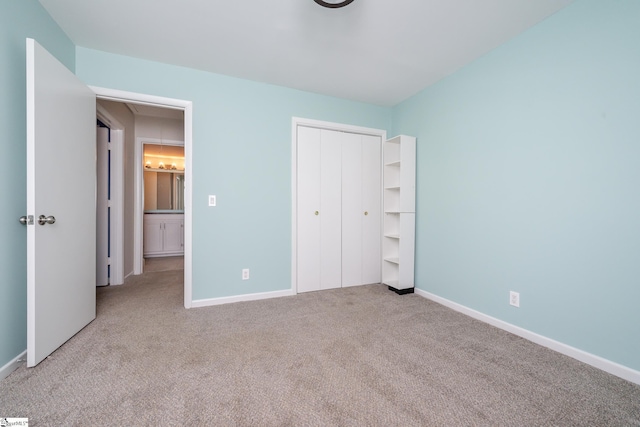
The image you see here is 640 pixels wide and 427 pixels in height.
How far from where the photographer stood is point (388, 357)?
1726mm

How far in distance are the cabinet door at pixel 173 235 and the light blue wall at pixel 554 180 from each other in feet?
17.4

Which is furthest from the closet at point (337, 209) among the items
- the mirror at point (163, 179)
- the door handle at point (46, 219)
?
the mirror at point (163, 179)

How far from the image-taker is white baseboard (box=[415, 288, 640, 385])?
1.52 m

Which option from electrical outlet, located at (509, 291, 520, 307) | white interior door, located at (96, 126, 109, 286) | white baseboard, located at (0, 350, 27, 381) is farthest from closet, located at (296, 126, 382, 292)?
white interior door, located at (96, 126, 109, 286)

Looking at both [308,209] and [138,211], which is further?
[138,211]

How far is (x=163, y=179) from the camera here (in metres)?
6.23

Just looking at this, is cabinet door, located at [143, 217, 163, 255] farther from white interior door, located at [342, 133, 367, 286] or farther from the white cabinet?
white interior door, located at [342, 133, 367, 286]

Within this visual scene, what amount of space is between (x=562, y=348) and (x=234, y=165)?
10.3ft

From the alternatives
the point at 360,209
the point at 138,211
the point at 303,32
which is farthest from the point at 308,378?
the point at 138,211

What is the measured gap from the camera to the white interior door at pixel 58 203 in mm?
1554

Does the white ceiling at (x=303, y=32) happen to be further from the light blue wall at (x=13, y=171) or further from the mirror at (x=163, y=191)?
the mirror at (x=163, y=191)

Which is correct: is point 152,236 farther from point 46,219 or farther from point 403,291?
point 403,291

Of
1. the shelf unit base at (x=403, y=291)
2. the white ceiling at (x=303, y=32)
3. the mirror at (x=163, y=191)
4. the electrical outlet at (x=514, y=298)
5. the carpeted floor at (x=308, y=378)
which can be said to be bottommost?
the carpeted floor at (x=308, y=378)

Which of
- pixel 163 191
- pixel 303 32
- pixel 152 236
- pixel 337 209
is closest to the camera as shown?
pixel 303 32
